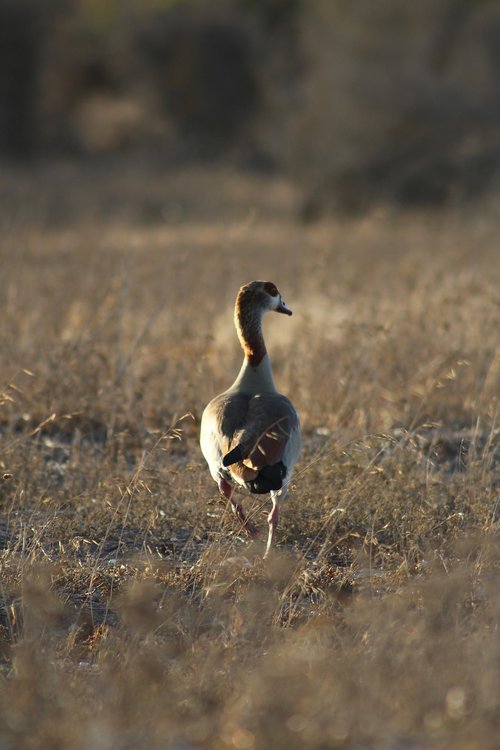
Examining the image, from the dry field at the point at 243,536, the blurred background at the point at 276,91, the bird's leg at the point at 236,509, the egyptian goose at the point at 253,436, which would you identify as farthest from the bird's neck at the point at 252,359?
the blurred background at the point at 276,91

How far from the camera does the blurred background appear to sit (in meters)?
22.3

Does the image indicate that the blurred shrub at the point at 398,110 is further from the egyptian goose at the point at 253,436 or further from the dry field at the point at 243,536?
the egyptian goose at the point at 253,436

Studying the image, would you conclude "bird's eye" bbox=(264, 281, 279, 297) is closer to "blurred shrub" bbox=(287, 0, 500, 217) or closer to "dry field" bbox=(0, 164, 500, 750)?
"dry field" bbox=(0, 164, 500, 750)

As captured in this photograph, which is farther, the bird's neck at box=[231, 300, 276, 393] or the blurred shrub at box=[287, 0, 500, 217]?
the blurred shrub at box=[287, 0, 500, 217]

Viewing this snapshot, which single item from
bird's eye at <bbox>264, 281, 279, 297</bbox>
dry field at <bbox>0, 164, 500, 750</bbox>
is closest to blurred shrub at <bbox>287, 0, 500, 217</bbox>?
dry field at <bbox>0, 164, 500, 750</bbox>

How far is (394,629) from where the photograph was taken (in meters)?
3.70

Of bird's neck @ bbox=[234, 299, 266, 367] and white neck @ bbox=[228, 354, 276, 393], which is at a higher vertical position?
bird's neck @ bbox=[234, 299, 266, 367]

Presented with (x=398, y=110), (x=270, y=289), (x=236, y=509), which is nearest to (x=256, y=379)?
(x=270, y=289)

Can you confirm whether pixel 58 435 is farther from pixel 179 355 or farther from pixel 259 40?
pixel 259 40

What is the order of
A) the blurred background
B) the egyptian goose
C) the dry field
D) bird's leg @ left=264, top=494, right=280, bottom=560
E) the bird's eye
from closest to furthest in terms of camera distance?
the dry field < the egyptian goose < bird's leg @ left=264, top=494, right=280, bottom=560 < the bird's eye < the blurred background

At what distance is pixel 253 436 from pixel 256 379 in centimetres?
66

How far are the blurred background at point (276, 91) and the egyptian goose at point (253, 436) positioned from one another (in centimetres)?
1472

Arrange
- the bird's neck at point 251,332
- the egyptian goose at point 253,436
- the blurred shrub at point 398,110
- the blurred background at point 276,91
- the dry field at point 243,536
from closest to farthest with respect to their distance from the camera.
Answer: the dry field at point 243,536
the egyptian goose at point 253,436
the bird's neck at point 251,332
the blurred shrub at point 398,110
the blurred background at point 276,91

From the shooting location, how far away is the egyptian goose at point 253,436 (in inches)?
188
